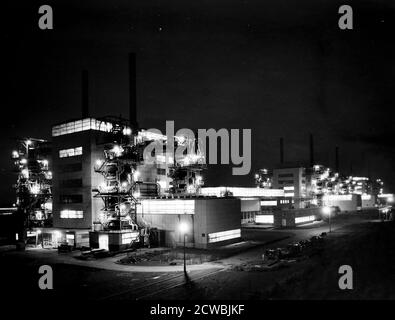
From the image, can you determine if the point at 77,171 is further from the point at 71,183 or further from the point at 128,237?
the point at 128,237

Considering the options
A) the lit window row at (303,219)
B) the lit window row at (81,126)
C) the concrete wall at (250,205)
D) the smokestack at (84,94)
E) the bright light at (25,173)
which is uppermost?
the smokestack at (84,94)

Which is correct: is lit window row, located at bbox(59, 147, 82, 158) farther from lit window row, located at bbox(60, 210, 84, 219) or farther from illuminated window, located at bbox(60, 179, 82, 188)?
lit window row, located at bbox(60, 210, 84, 219)

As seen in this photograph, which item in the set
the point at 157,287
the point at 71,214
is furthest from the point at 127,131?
the point at 157,287

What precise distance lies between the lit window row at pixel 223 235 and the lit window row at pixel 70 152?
104 feet

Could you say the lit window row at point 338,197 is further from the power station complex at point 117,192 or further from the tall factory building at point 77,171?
the tall factory building at point 77,171

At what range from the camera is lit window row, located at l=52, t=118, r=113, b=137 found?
70.9m

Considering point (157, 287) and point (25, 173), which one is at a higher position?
point (25, 173)

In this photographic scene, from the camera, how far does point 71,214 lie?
72.1m

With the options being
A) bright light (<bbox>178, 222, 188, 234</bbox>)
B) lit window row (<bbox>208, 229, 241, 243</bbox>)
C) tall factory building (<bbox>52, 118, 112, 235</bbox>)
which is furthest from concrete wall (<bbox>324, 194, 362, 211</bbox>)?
tall factory building (<bbox>52, 118, 112, 235</bbox>)

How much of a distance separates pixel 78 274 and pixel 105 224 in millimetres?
22471

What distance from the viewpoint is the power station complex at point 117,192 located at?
62000 mm

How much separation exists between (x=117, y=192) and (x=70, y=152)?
56.7ft

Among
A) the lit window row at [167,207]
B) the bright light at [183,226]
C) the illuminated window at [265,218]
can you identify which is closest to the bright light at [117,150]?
the lit window row at [167,207]
